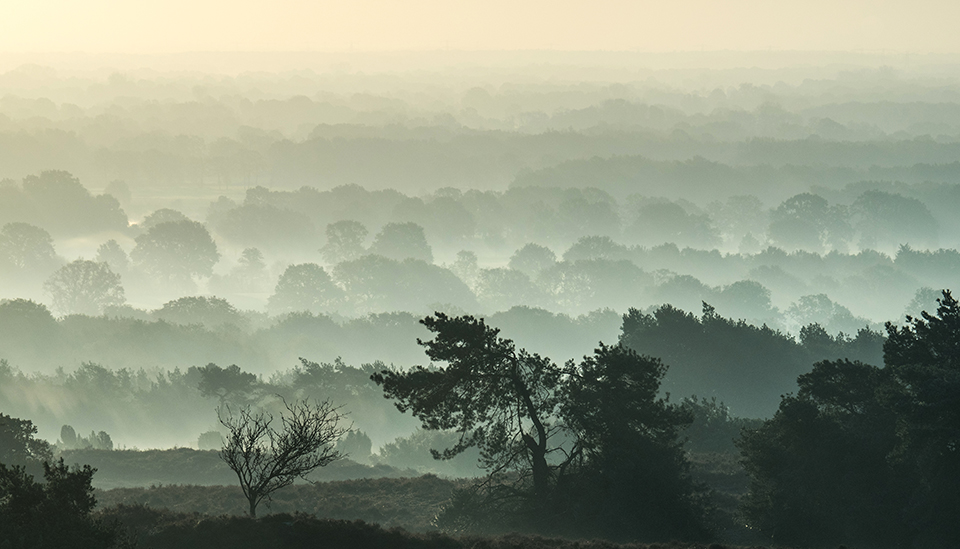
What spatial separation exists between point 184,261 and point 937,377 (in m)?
128

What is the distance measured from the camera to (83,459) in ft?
156

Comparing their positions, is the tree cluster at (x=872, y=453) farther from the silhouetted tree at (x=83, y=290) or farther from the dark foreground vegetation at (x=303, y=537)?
the silhouetted tree at (x=83, y=290)

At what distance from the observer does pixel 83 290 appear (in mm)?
112438

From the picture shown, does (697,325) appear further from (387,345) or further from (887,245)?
(887,245)

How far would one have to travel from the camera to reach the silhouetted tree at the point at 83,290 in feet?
366

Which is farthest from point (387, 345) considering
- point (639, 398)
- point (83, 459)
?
point (639, 398)

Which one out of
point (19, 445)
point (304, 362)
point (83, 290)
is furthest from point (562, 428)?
point (83, 290)

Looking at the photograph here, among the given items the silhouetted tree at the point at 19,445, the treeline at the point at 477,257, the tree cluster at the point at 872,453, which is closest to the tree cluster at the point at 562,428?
the tree cluster at the point at 872,453

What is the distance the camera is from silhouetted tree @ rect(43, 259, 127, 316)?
112 m

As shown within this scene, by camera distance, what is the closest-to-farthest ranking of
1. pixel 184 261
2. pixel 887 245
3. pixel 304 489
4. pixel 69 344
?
pixel 304 489, pixel 69 344, pixel 184 261, pixel 887 245

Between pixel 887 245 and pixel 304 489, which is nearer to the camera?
pixel 304 489

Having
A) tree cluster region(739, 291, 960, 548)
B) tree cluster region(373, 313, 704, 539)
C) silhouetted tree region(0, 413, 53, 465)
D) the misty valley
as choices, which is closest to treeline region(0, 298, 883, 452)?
the misty valley

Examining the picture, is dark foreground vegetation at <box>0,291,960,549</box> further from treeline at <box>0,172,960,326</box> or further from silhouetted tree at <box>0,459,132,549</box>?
treeline at <box>0,172,960,326</box>

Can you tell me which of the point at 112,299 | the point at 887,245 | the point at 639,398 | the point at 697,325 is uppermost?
the point at 887,245
